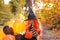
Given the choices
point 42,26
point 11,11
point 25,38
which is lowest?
point 25,38

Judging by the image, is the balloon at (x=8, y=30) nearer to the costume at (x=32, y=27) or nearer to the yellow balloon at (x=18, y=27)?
the yellow balloon at (x=18, y=27)

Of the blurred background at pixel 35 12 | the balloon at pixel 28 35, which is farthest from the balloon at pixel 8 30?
the balloon at pixel 28 35

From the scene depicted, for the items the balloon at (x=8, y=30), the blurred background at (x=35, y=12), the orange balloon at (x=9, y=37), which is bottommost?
the orange balloon at (x=9, y=37)

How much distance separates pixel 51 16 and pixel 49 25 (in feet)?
0.28

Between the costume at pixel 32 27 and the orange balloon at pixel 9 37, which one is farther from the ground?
the costume at pixel 32 27

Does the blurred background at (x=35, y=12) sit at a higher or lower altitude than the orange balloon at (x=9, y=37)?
higher

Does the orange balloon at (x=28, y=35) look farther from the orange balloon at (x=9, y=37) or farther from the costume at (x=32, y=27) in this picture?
the orange balloon at (x=9, y=37)

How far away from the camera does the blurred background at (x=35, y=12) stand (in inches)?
47.5

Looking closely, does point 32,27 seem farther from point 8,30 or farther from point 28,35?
point 8,30

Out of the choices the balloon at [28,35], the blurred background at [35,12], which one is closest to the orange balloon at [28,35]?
the balloon at [28,35]

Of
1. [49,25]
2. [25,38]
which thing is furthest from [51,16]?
[25,38]

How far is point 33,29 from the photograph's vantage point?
1.22 meters

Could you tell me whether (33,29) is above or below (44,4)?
below

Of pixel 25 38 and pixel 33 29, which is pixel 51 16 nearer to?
pixel 33 29
